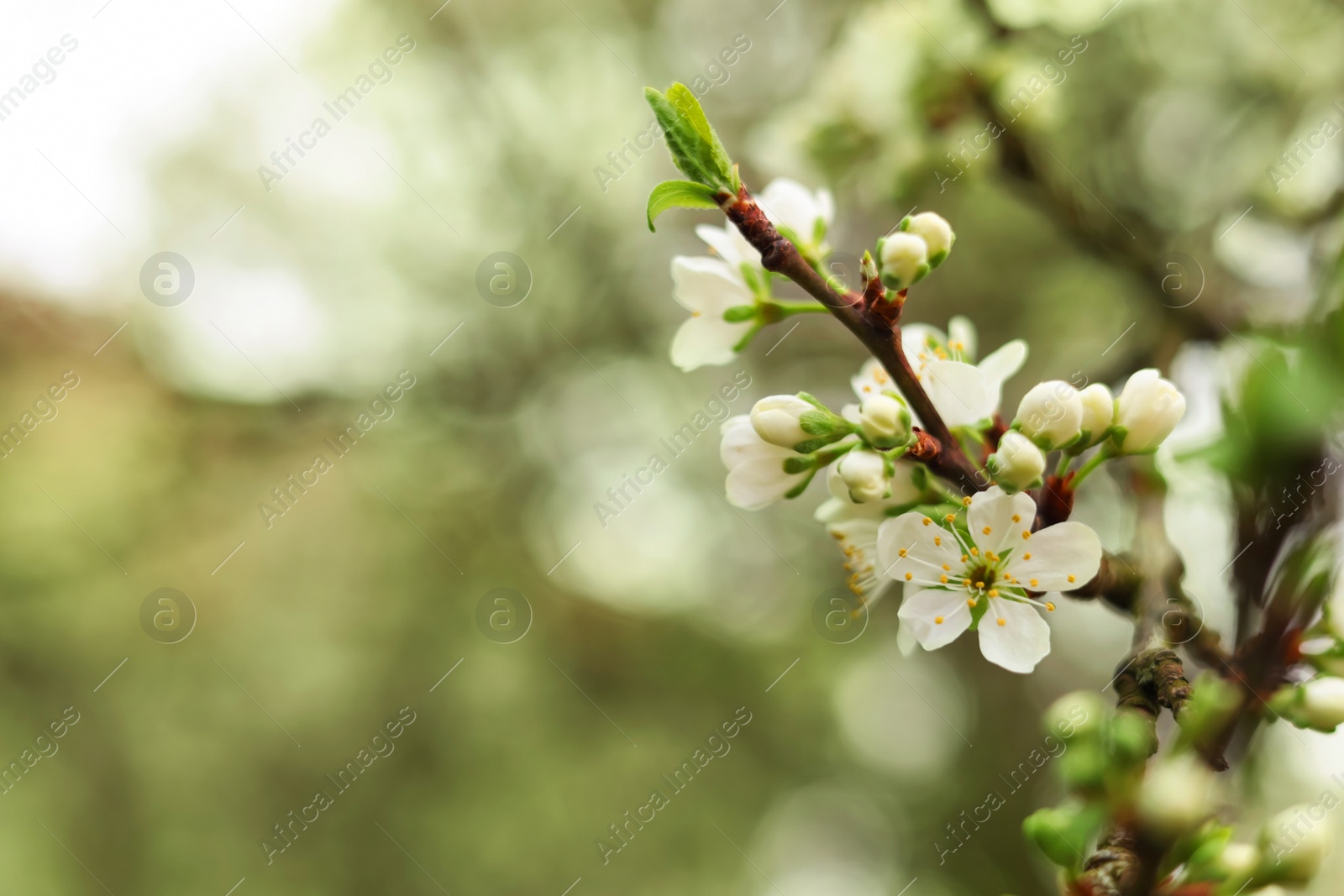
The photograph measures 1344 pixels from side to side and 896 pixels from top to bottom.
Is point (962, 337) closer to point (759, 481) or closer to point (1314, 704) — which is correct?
point (759, 481)

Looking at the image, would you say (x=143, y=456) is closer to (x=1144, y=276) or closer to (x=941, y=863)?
(x=1144, y=276)

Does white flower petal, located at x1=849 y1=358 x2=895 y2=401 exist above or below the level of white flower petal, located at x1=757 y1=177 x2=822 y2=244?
below

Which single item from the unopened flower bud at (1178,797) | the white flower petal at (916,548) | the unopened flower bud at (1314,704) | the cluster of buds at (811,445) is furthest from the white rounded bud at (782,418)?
the unopened flower bud at (1314,704)

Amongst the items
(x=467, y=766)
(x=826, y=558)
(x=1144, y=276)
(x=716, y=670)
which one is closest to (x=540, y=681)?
(x=467, y=766)

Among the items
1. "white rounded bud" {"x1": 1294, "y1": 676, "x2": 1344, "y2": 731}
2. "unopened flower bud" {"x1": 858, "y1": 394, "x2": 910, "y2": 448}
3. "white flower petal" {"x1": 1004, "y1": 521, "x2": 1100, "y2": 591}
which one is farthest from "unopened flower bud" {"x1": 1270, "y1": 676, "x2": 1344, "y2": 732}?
"unopened flower bud" {"x1": 858, "y1": 394, "x2": 910, "y2": 448}

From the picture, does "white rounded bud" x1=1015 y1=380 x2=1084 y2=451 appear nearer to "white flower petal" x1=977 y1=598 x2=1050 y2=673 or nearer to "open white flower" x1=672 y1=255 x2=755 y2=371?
"white flower petal" x1=977 y1=598 x2=1050 y2=673

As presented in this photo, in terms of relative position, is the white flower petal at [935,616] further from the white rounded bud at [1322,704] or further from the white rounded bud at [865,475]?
the white rounded bud at [1322,704]

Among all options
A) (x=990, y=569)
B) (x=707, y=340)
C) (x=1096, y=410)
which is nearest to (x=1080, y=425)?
→ (x=1096, y=410)
